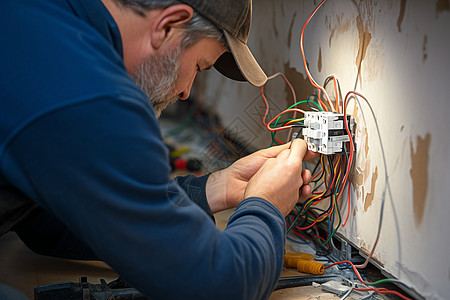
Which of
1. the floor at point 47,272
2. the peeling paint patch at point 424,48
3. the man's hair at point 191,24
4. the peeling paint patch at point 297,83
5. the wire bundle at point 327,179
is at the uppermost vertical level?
the man's hair at point 191,24

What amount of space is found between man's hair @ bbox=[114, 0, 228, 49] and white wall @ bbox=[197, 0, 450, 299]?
37 cm

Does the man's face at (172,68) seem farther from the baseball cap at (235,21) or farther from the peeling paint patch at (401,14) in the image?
the peeling paint patch at (401,14)

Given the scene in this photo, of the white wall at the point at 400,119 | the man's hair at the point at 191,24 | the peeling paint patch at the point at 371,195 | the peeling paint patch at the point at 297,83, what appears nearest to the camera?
the man's hair at the point at 191,24

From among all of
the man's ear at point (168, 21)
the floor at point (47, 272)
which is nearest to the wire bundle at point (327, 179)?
the floor at point (47, 272)

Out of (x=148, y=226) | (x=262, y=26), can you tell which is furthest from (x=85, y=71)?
(x=262, y=26)

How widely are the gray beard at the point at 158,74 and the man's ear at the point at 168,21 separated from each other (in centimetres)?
3

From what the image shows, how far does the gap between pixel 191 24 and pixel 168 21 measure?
A: 0.04 metres

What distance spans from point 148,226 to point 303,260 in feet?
2.07

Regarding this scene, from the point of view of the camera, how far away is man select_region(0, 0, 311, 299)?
581 millimetres

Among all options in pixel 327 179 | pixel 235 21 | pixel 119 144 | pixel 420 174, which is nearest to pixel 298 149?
pixel 327 179

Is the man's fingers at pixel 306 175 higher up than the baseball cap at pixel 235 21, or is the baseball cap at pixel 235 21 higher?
the baseball cap at pixel 235 21

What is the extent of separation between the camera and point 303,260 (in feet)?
3.79

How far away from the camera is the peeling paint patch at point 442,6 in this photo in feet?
2.59

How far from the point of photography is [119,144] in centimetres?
60
